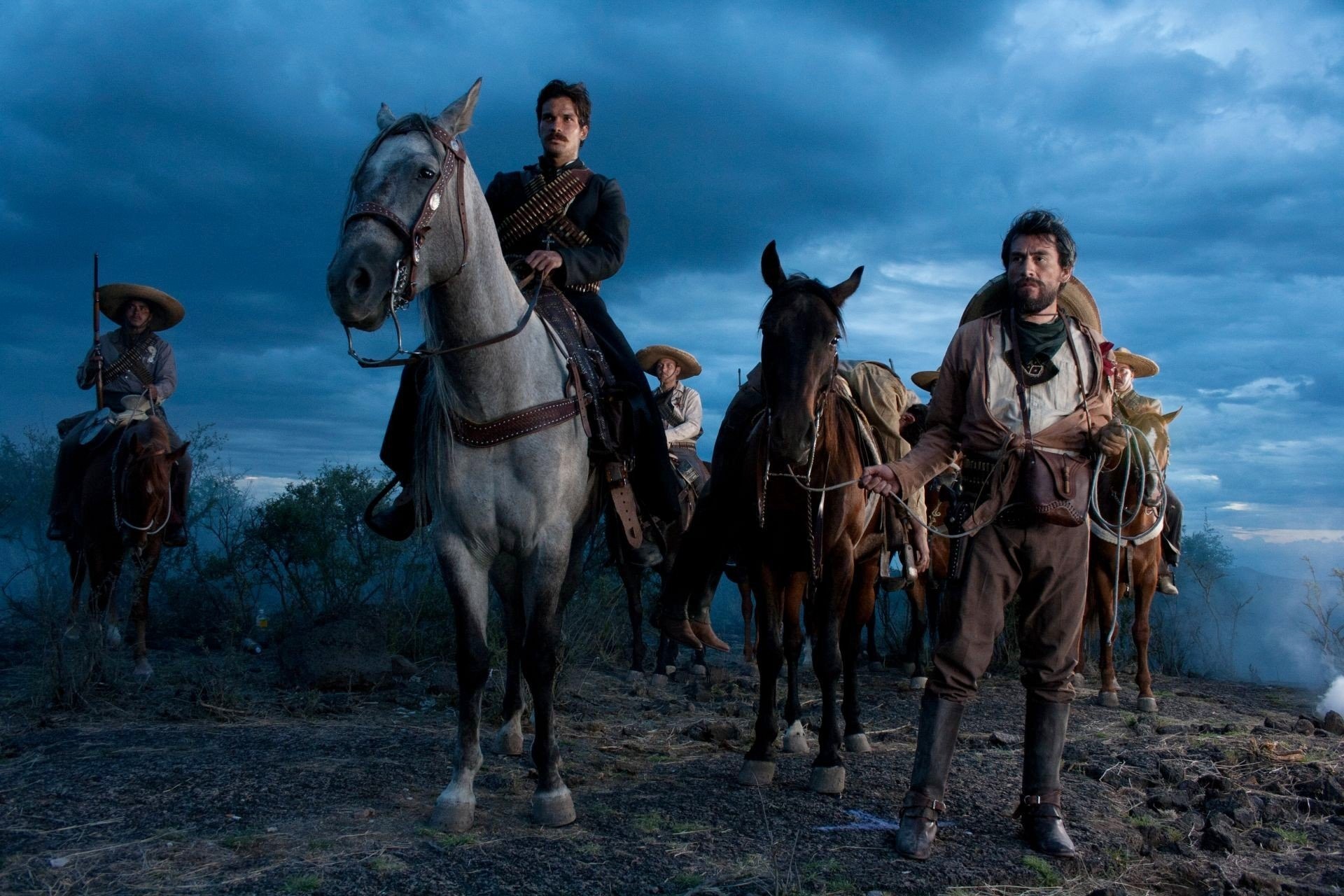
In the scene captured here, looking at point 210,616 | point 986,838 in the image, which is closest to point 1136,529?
point 986,838

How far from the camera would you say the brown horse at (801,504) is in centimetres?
454

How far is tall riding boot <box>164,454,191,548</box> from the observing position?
913 centimetres

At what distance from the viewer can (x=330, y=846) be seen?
3.90 meters

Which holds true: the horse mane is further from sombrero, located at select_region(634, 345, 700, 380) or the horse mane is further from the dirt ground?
sombrero, located at select_region(634, 345, 700, 380)

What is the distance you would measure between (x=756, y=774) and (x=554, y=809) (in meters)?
1.27

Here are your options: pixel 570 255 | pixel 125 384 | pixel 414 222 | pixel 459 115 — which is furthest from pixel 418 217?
pixel 125 384

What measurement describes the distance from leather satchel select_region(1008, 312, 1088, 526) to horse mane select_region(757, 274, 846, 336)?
0.94 meters

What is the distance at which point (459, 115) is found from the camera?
4.09m

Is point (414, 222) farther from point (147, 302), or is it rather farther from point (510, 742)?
point (147, 302)

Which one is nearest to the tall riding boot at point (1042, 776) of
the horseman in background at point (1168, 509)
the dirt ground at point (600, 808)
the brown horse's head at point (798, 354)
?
the dirt ground at point (600, 808)

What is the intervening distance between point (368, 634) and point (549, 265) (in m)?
4.87

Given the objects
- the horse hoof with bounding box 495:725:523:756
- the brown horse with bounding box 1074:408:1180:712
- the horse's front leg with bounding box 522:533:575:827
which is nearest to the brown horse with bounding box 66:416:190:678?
the horse hoof with bounding box 495:725:523:756

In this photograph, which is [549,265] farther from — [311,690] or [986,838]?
[311,690]

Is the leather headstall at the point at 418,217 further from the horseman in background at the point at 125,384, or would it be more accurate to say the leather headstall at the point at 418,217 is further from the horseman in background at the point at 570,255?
the horseman in background at the point at 125,384
